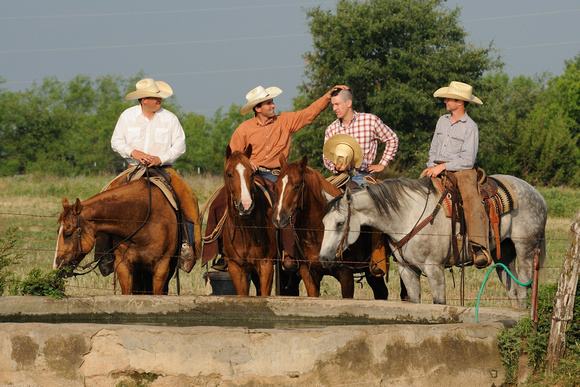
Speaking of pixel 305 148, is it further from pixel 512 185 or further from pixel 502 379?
pixel 502 379

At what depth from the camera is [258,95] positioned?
9703mm

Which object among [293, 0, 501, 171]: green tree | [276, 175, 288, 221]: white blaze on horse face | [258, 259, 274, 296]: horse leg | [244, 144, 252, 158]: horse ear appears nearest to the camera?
[276, 175, 288, 221]: white blaze on horse face

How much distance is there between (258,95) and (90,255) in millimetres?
8687

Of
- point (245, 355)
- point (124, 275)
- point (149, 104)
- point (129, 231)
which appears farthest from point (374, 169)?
point (245, 355)

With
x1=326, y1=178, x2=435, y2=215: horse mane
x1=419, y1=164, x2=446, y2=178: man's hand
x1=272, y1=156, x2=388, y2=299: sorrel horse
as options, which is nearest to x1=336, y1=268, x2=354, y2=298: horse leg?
x1=272, y1=156, x2=388, y2=299: sorrel horse

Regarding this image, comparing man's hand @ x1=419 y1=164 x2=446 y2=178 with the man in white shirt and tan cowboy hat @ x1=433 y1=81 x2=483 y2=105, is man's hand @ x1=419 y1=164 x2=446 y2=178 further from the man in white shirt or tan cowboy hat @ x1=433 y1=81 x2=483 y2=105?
the man in white shirt

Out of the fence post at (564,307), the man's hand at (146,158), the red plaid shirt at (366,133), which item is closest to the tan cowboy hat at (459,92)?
the red plaid shirt at (366,133)

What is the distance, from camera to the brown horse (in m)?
8.30

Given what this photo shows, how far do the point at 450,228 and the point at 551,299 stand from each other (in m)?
2.08

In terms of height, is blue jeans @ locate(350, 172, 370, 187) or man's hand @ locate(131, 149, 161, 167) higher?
man's hand @ locate(131, 149, 161, 167)

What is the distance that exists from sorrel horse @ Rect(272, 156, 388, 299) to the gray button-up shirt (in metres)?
1.24

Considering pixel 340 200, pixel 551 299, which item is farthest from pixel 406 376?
Answer: pixel 340 200

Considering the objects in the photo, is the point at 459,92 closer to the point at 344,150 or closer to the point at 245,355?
the point at 344,150

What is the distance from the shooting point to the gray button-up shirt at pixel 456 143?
8883 millimetres
